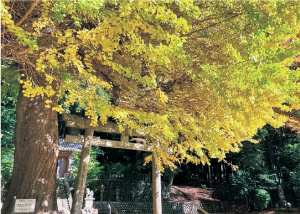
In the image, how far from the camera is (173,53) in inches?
93.7

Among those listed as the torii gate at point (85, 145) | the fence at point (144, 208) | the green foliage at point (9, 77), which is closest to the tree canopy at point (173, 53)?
the torii gate at point (85, 145)

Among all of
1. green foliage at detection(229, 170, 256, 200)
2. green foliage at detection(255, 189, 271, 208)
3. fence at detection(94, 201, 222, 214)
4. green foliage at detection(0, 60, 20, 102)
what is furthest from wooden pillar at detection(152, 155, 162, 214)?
green foliage at detection(255, 189, 271, 208)

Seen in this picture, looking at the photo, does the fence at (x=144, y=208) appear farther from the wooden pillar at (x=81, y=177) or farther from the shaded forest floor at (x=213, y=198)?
the wooden pillar at (x=81, y=177)

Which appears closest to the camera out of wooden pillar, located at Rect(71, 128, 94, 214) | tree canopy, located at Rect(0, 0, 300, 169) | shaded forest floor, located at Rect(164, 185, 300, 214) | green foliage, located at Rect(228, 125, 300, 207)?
tree canopy, located at Rect(0, 0, 300, 169)

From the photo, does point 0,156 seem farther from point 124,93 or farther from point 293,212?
point 293,212

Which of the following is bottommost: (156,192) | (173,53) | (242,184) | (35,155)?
(242,184)

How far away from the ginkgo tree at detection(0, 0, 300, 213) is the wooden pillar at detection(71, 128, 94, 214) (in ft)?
3.16

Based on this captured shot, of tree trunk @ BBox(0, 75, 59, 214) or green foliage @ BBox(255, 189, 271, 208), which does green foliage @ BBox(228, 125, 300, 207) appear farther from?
tree trunk @ BBox(0, 75, 59, 214)

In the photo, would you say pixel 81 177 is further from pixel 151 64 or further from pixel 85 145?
pixel 151 64

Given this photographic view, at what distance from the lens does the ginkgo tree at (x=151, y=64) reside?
8.02ft

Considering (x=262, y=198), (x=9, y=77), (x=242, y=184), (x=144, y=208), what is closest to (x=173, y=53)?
(x=9, y=77)

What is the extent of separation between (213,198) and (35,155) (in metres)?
13.8

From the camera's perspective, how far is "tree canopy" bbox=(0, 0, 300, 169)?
2391mm

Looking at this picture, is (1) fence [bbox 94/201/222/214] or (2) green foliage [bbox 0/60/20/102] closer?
(2) green foliage [bbox 0/60/20/102]
